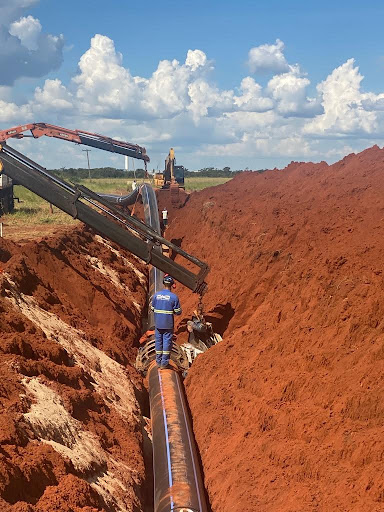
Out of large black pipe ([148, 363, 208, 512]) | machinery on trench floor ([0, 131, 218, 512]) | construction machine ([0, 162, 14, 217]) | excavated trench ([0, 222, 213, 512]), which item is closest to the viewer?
excavated trench ([0, 222, 213, 512])

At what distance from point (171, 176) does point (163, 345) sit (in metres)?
29.5

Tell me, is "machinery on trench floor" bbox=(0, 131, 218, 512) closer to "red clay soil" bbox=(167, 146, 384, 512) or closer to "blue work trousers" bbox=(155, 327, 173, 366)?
"blue work trousers" bbox=(155, 327, 173, 366)

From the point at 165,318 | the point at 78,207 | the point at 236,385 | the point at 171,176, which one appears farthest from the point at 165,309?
the point at 171,176

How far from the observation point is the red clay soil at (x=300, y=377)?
5.58m

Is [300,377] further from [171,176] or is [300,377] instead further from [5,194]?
[171,176]

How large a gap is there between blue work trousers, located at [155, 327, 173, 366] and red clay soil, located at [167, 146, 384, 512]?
2.41 feet

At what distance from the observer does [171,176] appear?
3841 centimetres

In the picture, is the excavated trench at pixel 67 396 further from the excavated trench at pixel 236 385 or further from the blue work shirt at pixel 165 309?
the blue work shirt at pixel 165 309

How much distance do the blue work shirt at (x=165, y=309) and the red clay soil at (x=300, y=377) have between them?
1.22 metres

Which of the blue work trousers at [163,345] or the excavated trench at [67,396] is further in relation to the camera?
the blue work trousers at [163,345]

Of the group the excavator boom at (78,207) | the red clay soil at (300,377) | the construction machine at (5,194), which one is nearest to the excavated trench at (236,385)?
the red clay soil at (300,377)

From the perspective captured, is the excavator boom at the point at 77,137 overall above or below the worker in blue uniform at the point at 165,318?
above

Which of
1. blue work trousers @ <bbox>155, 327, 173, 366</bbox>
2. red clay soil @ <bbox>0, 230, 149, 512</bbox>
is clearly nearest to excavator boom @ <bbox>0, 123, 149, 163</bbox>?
red clay soil @ <bbox>0, 230, 149, 512</bbox>

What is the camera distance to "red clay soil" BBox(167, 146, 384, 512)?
5578 millimetres
